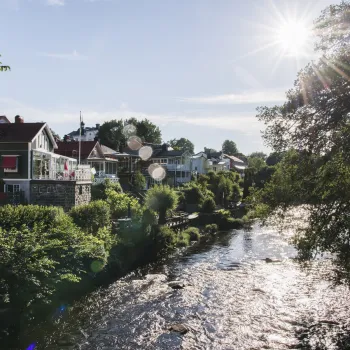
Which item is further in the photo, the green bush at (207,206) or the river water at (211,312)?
the green bush at (207,206)

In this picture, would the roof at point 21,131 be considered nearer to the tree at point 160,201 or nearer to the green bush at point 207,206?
the tree at point 160,201

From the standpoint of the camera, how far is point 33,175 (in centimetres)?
3784

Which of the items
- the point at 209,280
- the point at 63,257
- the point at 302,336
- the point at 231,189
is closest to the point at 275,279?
the point at 209,280

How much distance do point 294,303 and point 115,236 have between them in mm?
15569

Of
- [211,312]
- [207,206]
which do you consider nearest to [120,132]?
[207,206]

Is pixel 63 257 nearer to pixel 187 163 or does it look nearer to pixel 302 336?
pixel 302 336

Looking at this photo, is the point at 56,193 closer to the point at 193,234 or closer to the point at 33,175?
the point at 33,175

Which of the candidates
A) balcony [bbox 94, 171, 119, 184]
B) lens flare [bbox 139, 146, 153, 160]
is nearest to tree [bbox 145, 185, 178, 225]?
balcony [bbox 94, 171, 119, 184]

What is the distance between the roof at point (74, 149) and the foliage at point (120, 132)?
40402 mm

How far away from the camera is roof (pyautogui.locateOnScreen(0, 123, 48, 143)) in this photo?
38.1m

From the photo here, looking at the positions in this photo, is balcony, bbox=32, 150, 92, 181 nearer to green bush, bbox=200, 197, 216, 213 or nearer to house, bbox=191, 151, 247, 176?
green bush, bbox=200, 197, 216, 213

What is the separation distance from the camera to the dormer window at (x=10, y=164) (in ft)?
124

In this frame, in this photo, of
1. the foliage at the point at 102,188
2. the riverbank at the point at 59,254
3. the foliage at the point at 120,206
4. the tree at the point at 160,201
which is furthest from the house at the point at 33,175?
the tree at the point at 160,201

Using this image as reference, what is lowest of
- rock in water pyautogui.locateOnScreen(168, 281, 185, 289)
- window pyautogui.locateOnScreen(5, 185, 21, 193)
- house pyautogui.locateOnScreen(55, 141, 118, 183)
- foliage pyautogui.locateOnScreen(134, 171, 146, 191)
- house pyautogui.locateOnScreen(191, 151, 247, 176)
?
rock in water pyautogui.locateOnScreen(168, 281, 185, 289)
